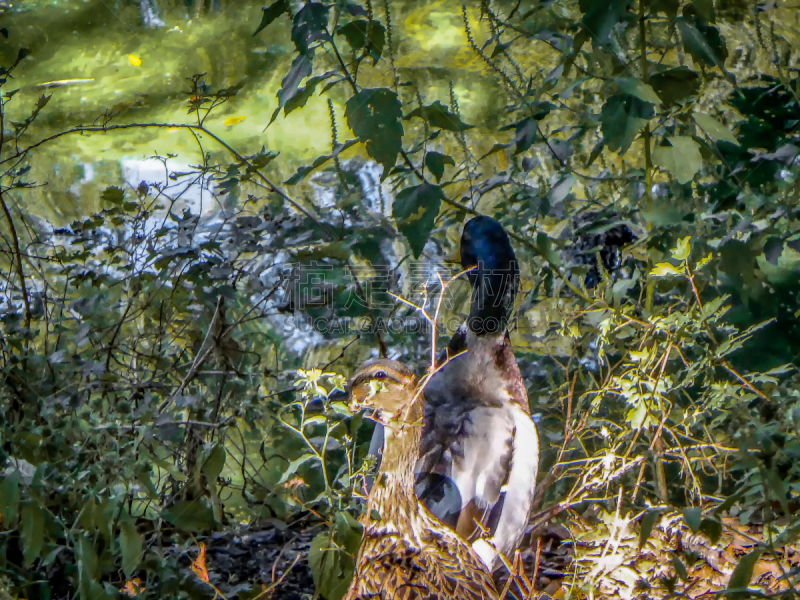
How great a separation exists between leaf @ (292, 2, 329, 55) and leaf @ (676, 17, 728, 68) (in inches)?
19.5

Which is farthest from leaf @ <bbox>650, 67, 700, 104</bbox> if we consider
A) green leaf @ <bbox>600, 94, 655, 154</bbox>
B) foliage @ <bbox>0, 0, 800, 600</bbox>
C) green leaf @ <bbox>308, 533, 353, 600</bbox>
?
green leaf @ <bbox>308, 533, 353, 600</bbox>

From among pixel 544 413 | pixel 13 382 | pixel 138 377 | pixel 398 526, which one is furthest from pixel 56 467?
pixel 544 413

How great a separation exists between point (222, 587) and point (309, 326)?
2.56 feet

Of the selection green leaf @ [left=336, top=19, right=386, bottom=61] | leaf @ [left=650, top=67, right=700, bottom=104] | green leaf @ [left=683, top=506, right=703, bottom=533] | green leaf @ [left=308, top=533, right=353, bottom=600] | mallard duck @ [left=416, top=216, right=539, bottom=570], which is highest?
green leaf @ [left=336, top=19, right=386, bottom=61]

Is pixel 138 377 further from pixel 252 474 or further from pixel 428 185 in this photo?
pixel 428 185

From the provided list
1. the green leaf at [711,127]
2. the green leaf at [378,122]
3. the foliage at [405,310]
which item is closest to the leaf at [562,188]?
the foliage at [405,310]

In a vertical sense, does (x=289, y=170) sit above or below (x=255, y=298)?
above

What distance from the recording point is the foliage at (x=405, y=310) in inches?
39.9

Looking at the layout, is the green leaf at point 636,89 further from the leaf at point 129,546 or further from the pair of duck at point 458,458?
the leaf at point 129,546

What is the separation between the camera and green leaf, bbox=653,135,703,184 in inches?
41.3

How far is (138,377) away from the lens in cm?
147

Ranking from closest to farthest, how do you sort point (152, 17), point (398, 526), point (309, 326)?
point (398, 526)
point (309, 326)
point (152, 17)

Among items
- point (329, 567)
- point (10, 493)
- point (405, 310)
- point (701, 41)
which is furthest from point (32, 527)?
point (701, 41)

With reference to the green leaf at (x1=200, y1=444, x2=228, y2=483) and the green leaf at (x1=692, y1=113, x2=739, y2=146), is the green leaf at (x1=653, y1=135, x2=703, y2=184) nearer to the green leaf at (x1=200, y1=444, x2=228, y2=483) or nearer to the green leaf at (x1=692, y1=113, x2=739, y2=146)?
the green leaf at (x1=692, y1=113, x2=739, y2=146)
